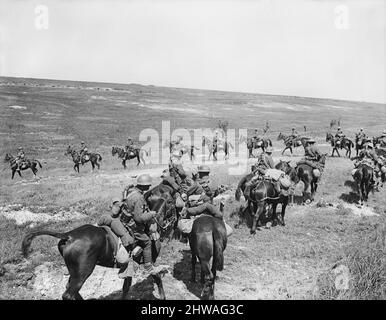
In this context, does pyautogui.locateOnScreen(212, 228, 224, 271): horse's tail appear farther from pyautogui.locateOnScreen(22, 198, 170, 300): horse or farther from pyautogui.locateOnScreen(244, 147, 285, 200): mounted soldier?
pyautogui.locateOnScreen(244, 147, 285, 200): mounted soldier

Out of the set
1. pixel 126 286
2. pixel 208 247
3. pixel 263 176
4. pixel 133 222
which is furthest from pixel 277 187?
pixel 126 286

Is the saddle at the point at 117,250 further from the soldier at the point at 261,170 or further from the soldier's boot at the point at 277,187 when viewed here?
the soldier's boot at the point at 277,187

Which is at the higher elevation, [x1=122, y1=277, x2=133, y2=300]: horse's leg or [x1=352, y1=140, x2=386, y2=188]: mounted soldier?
[x1=352, y1=140, x2=386, y2=188]: mounted soldier

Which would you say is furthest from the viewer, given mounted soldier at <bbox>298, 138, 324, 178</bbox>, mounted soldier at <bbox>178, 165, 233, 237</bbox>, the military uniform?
mounted soldier at <bbox>298, 138, 324, 178</bbox>

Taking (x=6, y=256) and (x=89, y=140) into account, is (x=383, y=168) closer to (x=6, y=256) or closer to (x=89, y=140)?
(x=6, y=256)

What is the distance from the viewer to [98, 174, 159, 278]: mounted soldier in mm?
6688

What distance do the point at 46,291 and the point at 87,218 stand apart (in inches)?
217

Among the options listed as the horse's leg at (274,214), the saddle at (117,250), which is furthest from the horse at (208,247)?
the horse's leg at (274,214)

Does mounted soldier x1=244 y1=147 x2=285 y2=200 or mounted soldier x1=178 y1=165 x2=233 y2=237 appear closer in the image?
mounted soldier x1=178 y1=165 x2=233 y2=237

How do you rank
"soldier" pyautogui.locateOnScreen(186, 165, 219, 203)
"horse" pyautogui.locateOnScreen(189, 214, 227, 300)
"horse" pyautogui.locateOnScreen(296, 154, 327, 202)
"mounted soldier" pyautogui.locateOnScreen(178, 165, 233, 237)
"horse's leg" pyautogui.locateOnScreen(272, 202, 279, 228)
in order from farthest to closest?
"horse" pyautogui.locateOnScreen(296, 154, 327, 202)
"horse's leg" pyautogui.locateOnScreen(272, 202, 279, 228)
"soldier" pyautogui.locateOnScreen(186, 165, 219, 203)
"mounted soldier" pyautogui.locateOnScreen(178, 165, 233, 237)
"horse" pyautogui.locateOnScreen(189, 214, 227, 300)

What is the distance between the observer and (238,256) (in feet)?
31.3

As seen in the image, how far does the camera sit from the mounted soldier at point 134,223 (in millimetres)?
6688

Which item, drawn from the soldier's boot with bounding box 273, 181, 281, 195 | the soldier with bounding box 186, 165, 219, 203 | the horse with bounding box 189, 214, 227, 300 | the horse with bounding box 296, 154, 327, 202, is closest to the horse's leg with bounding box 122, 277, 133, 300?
the horse with bounding box 189, 214, 227, 300

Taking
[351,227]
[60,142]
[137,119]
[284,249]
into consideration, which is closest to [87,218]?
[284,249]
